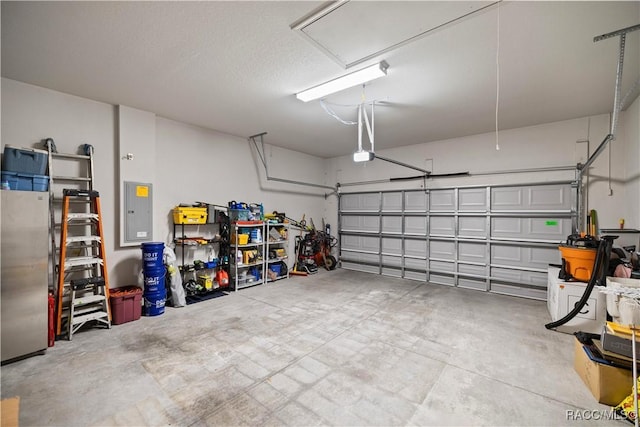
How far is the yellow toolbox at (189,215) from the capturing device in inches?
177

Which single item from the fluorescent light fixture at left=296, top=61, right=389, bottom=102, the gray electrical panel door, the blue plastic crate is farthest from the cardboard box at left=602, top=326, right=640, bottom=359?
the blue plastic crate

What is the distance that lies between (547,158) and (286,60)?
16.4 ft

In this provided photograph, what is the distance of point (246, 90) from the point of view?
11.4ft

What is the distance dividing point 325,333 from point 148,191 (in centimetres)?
355

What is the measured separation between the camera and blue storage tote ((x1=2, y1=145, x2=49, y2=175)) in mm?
2963

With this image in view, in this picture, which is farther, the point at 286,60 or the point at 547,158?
the point at 547,158

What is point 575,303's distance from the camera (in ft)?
10.8

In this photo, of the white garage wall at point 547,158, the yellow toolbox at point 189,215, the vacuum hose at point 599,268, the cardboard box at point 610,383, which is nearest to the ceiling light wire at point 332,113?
the white garage wall at point 547,158

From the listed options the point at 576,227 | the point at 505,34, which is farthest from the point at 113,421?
the point at 576,227

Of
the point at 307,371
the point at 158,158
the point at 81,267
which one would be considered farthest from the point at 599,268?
the point at 81,267

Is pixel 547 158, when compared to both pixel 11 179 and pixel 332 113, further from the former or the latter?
pixel 11 179

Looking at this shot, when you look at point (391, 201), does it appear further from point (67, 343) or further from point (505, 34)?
→ point (67, 343)

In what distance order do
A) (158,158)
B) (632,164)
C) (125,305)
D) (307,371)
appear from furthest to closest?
(158,158) < (632,164) < (125,305) < (307,371)

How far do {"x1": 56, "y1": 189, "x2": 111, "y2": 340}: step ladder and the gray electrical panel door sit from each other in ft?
1.36
